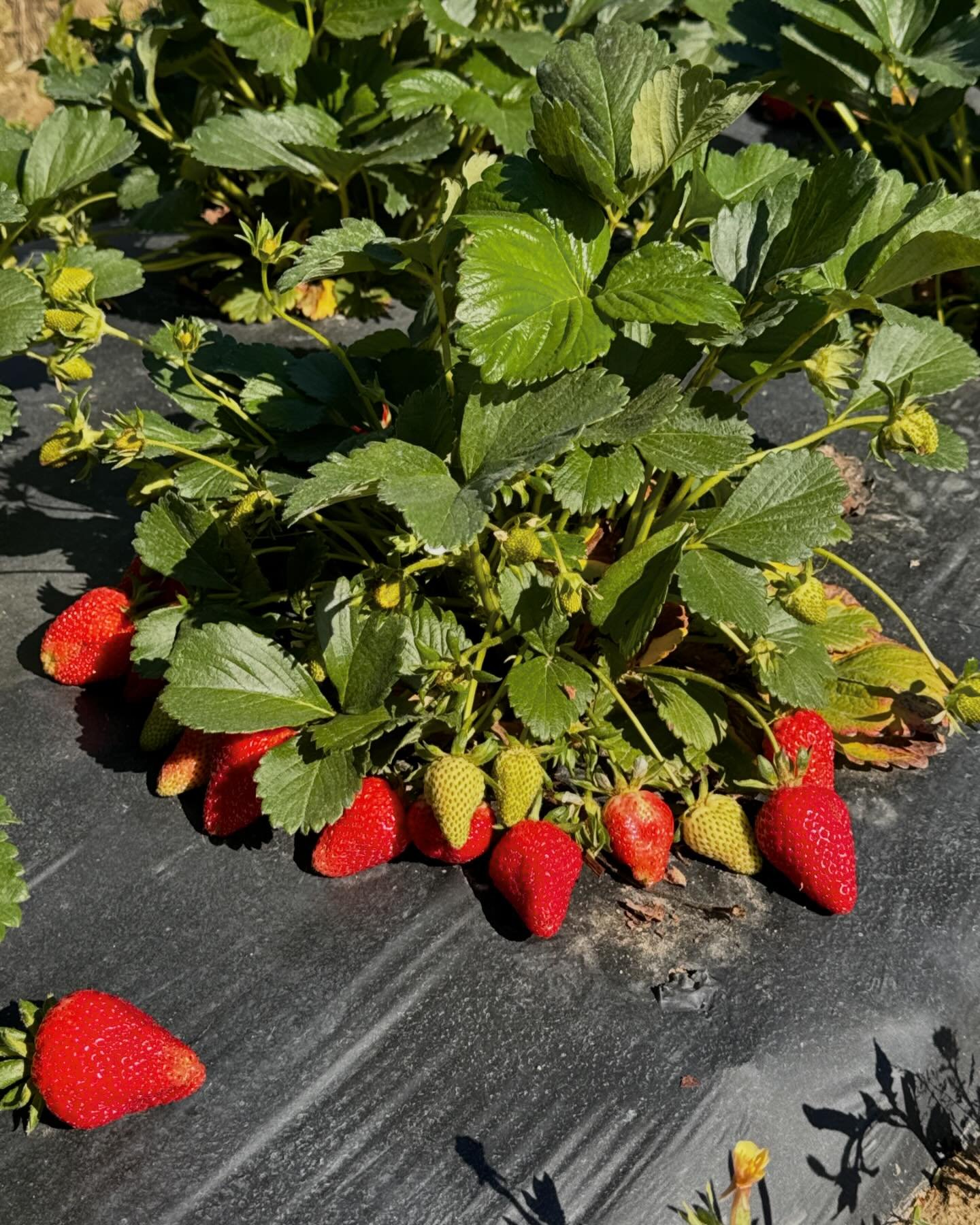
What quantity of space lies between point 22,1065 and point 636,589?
0.70 metres

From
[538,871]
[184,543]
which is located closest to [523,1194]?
[538,871]

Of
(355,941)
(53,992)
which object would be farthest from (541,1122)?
(53,992)

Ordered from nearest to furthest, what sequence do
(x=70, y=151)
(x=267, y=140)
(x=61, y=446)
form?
(x=61, y=446), (x=70, y=151), (x=267, y=140)

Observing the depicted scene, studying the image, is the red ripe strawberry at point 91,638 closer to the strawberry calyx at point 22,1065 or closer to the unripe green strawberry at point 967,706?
the strawberry calyx at point 22,1065

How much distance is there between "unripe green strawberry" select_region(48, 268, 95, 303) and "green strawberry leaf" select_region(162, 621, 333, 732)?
372mm

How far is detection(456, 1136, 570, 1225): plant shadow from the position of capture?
3.41 feet

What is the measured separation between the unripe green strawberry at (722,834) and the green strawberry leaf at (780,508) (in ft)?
0.89

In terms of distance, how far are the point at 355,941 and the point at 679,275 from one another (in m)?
0.71

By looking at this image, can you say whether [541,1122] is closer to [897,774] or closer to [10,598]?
[897,774]

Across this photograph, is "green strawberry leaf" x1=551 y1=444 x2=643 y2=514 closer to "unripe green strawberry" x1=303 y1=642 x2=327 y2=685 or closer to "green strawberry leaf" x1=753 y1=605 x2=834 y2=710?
"green strawberry leaf" x1=753 y1=605 x2=834 y2=710

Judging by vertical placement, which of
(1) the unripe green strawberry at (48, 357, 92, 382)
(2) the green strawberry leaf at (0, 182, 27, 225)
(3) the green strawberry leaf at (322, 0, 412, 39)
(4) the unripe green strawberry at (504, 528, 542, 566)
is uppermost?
(3) the green strawberry leaf at (322, 0, 412, 39)

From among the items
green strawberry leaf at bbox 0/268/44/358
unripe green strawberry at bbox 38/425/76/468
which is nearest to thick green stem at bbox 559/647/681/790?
unripe green strawberry at bbox 38/425/76/468

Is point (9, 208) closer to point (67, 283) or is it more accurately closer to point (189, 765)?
point (67, 283)

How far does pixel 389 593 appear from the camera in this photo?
3.99 feet
